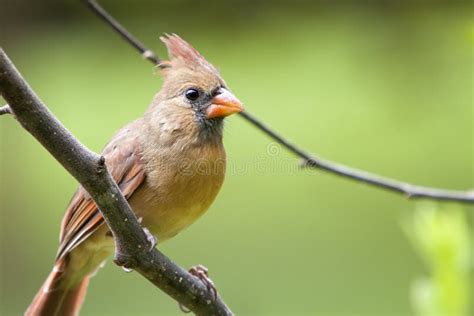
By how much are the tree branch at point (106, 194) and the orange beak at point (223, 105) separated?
608 millimetres

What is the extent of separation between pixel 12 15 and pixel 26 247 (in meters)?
2.00

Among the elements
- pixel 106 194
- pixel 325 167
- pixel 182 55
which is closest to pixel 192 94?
pixel 182 55

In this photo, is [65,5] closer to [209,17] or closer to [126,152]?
[209,17]

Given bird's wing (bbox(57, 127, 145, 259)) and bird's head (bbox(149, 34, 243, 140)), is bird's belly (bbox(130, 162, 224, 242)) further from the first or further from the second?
bird's head (bbox(149, 34, 243, 140))

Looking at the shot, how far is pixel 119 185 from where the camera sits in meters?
2.77

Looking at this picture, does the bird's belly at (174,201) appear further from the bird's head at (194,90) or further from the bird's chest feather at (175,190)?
the bird's head at (194,90)

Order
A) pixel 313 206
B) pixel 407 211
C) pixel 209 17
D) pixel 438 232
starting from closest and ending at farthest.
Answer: pixel 438 232 → pixel 209 17 → pixel 407 211 → pixel 313 206

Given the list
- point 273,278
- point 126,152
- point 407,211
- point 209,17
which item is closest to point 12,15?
point 209,17

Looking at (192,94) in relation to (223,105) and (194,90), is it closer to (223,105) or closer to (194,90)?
(194,90)

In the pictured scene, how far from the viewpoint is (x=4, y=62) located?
1708 millimetres

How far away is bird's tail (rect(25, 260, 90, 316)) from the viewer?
3.13 metres

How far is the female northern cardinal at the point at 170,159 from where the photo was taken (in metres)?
2.71

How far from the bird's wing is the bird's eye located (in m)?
0.24

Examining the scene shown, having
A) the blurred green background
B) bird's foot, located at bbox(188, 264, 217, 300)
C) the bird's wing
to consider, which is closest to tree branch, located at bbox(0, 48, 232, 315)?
bird's foot, located at bbox(188, 264, 217, 300)
